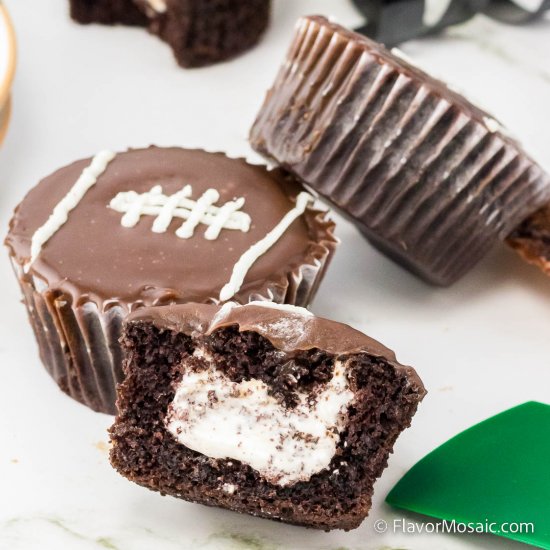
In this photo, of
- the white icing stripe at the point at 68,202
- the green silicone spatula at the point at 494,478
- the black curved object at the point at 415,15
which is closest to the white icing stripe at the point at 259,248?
the white icing stripe at the point at 68,202

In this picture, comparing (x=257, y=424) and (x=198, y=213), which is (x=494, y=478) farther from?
(x=198, y=213)

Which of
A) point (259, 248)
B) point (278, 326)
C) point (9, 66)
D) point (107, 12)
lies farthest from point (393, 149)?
point (107, 12)

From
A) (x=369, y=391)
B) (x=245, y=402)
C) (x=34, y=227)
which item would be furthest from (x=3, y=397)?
(x=369, y=391)

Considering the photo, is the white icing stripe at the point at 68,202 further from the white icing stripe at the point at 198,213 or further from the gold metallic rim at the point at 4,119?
the gold metallic rim at the point at 4,119

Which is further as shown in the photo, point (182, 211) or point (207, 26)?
point (207, 26)

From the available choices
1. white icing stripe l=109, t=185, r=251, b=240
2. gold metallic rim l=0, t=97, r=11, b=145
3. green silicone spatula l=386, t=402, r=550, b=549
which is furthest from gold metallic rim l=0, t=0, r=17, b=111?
green silicone spatula l=386, t=402, r=550, b=549

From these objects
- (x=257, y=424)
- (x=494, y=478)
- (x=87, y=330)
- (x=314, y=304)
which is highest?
(x=257, y=424)

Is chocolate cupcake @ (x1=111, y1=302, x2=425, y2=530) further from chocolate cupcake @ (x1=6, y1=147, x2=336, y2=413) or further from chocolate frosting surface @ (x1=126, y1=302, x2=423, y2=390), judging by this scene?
chocolate cupcake @ (x1=6, y1=147, x2=336, y2=413)

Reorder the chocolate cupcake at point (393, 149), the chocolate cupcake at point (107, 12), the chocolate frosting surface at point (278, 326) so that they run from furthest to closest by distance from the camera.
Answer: the chocolate cupcake at point (107, 12), the chocolate cupcake at point (393, 149), the chocolate frosting surface at point (278, 326)
